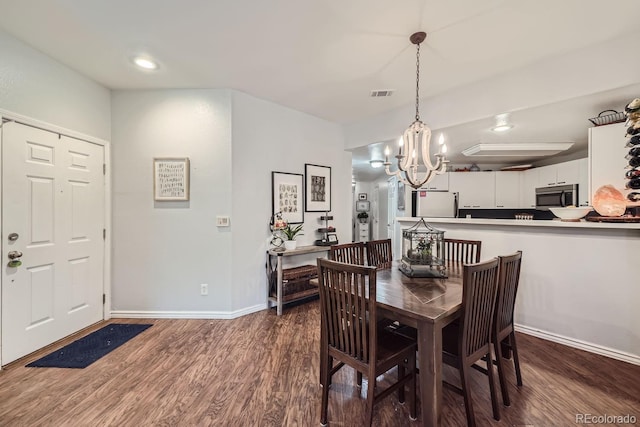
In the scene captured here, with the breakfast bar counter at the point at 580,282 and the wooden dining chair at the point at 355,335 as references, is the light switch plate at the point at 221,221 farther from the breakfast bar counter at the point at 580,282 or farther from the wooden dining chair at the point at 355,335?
the breakfast bar counter at the point at 580,282

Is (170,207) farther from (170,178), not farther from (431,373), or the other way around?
(431,373)

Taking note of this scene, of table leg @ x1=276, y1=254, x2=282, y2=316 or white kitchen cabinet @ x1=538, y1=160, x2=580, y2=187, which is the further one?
white kitchen cabinet @ x1=538, y1=160, x2=580, y2=187

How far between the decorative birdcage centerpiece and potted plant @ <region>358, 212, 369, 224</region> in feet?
19.1

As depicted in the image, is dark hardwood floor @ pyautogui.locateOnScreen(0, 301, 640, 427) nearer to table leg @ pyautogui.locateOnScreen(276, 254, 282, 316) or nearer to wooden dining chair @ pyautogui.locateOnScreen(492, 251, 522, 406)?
wooden dining chair @ pyautogui.locateOnScreen(492, 251, 522, 406)

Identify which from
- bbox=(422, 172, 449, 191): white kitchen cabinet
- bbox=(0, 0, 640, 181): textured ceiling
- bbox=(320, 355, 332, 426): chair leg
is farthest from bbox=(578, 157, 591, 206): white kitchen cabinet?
bbox=(320, 355, 332, 426): chair leg

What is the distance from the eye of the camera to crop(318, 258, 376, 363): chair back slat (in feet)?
4.54

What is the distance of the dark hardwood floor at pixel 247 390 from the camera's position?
159cm

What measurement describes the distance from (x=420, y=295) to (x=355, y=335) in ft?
1.61

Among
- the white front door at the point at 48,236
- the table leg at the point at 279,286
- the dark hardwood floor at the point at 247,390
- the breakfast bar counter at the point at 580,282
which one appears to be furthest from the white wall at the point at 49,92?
the breakfast bar counter at the point at 580,282

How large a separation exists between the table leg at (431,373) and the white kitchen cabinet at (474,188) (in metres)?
4.61

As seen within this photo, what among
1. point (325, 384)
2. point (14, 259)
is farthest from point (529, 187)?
point (14, 259)

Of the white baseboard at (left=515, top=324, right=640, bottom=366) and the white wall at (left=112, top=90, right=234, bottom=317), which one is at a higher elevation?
the white wall at (left=112, top=90, right=234, bottom=317)

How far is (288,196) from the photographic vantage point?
141 inches

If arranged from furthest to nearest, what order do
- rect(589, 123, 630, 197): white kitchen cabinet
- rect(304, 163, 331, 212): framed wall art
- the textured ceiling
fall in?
rect(304, 163, 331, 212): framed wall art, rect(589, 123, 630, 197): white kitchen cabinet, the textured ceiling
